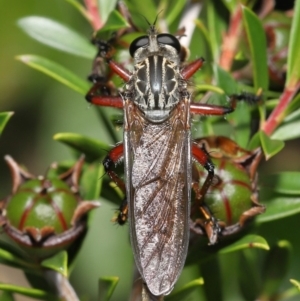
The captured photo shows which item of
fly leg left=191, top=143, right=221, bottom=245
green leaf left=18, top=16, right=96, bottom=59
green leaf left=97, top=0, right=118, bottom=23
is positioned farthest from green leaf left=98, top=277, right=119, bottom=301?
green leaf left=97, top=0, right=118, bottom=23

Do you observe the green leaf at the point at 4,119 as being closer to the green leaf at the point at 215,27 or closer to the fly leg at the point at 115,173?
the fly leg at the point at 115,173

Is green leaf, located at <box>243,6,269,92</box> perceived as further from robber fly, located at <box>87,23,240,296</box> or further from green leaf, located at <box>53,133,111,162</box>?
green leaf, located at <box>53,133,111,162</box>

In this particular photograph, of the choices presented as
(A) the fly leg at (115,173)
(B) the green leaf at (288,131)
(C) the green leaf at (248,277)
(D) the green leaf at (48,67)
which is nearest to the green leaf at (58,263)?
(A) the fly leg at (115,173)

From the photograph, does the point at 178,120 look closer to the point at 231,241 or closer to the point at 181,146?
the point at 181,146

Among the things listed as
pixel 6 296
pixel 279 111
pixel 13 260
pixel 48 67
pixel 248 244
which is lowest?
pixel 6 296

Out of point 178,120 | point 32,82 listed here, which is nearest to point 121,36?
point 178,120

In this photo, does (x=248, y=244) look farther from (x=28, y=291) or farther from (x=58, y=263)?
(x=28, y=291)

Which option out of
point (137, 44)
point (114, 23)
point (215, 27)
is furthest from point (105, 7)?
point (215, 27)
